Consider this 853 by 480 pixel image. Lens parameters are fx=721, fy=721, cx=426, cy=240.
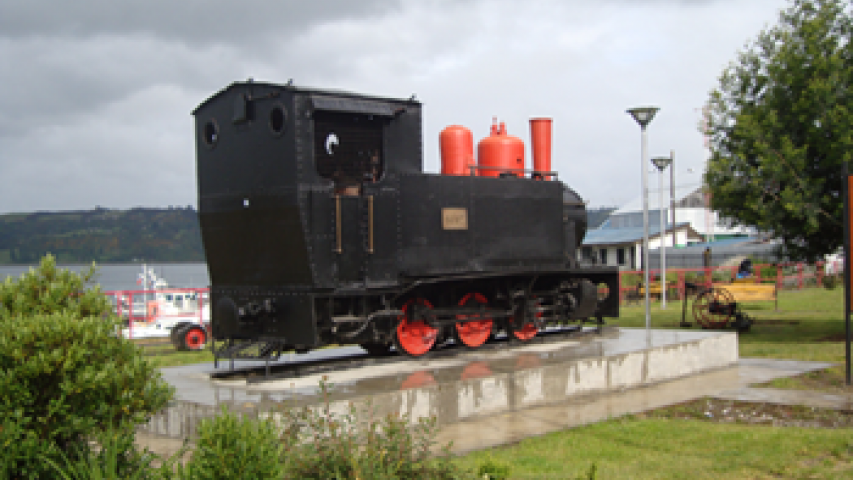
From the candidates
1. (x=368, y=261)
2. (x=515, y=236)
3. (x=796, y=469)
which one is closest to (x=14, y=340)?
(x=368, y=261)

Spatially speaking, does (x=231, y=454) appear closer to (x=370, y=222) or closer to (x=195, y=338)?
(x=370, y=222)

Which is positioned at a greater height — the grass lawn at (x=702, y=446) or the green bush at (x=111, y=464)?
the green bush at (x=111, y=464)

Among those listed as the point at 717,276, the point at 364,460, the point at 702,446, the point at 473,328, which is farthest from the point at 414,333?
the point at 717,276

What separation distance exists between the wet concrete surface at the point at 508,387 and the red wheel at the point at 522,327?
17.8 inches

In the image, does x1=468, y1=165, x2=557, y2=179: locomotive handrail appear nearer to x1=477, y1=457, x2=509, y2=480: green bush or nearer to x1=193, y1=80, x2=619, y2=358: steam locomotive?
x1=193, y1=80, x2=619, y2=358: steam locomotive

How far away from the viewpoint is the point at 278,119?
926 centimetres

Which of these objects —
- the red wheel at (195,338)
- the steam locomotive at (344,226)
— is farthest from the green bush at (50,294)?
the red wheel at (195,338)

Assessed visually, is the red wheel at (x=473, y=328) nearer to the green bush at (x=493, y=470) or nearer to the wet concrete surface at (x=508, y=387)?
the wet concrete surface at (x=508, y=387)

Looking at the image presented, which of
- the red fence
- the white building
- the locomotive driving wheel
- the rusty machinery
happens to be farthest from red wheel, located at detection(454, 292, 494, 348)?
the white building

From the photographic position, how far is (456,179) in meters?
10.7

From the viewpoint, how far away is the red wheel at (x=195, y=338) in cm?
2084

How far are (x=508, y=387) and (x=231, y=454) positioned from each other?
5.89m

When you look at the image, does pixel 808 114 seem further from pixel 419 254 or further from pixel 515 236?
pixel 419 254

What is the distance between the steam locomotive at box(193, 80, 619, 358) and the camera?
914 centimetres
